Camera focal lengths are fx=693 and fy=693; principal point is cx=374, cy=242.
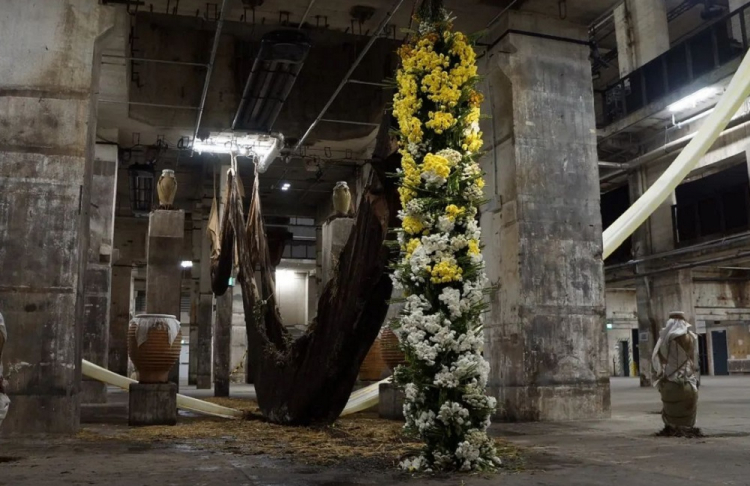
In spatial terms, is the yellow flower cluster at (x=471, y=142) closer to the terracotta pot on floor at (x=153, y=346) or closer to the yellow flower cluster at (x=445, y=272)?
the yellow flower cluster at (x=445, y=272)

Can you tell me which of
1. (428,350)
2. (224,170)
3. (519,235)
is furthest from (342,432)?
(224,170)

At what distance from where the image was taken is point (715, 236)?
19766 millimetres

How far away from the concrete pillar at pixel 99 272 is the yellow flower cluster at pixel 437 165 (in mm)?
10261

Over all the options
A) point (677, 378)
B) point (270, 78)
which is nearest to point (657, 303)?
point (270, 78)

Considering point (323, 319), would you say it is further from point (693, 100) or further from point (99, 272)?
point (693, 100)

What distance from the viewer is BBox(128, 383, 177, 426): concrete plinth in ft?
28.8

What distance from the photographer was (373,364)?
11.9 m

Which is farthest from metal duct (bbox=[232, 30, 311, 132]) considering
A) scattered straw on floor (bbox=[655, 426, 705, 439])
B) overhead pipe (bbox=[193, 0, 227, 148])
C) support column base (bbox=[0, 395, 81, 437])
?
scattered straw on floor (bbox=[655, 426, 705, 439])

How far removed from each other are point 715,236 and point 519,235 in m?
13.1

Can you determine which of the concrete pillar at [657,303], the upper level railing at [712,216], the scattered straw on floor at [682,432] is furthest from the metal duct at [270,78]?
the concrete pillar at [657,303]

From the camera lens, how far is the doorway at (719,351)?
3328 centimetres

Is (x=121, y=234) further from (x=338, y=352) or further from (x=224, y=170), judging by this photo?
(x=338, y=352)

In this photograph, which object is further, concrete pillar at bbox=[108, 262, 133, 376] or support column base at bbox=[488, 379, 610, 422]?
concrete pillar at bbox=[108, 262, 133, 376]

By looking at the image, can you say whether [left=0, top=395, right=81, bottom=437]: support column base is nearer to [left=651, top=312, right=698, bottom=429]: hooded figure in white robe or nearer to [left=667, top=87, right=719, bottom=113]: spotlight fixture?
[left=651, top=312, right=698, bottom=429]: hooded figure in white robe
